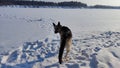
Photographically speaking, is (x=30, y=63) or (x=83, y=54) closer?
(x=30, y=63)

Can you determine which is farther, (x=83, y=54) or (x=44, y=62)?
(x=83, y=54)

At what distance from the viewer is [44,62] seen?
21.7 feet

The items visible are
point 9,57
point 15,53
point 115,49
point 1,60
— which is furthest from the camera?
point 115,49

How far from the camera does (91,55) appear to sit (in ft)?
24.6

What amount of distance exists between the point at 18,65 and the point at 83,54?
227cm

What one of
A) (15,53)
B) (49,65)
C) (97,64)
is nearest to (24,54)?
(15,53)

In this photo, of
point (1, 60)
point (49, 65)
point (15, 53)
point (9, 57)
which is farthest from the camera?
point (15, 53)

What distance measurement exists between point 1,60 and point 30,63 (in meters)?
0.84

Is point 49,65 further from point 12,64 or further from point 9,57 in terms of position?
point 9,57

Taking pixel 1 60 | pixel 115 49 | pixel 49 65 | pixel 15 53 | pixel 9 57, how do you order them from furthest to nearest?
pixel 115 49
pixel 15 53
pixel 9 57
pixel 1 60
pixel 49 65

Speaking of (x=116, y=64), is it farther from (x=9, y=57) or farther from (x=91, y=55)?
(x=9, y=57)

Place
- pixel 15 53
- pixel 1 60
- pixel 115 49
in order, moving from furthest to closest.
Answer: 1. pixel 115 49
2. pixel 15 53
3. pixel 1 60

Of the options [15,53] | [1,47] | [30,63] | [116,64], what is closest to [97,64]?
[116,64]

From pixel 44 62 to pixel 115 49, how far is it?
299 centimetres
